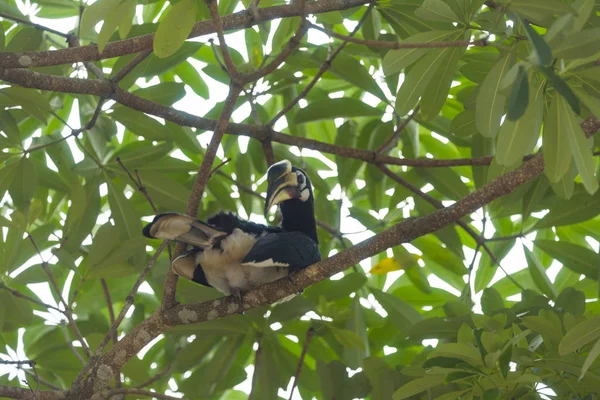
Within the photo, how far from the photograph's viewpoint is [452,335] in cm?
289

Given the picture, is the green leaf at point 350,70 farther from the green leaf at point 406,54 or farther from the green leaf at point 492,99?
the green leaf at point 492,99

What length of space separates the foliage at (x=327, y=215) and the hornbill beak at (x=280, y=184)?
1.32 ft

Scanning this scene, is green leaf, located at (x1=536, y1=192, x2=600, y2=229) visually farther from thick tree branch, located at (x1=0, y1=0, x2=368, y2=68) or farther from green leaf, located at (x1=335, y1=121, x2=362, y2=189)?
thick tree branch, located at (x1=0, y1=0, x2=368, y2=68)

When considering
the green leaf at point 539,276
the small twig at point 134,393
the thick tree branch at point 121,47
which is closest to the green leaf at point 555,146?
the thick tree branch at point 121,47

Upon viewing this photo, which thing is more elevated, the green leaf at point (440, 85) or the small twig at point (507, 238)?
the green leaf at point (440, 85)

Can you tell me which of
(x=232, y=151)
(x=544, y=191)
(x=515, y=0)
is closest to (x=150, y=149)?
(x=232, y=151)

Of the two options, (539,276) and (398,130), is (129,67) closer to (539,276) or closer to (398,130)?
(398,130)

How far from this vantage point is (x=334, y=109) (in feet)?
11.8

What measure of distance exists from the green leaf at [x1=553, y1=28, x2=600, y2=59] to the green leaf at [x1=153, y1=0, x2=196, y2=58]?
1001mm

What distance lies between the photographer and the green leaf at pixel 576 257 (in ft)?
10.9

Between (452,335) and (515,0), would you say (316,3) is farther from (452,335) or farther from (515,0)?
(452,335)

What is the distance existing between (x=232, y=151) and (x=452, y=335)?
1.66m

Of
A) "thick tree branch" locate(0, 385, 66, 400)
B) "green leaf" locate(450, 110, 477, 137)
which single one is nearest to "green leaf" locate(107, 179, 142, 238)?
"thick tree branch" locate(0, 385, 66, 400)

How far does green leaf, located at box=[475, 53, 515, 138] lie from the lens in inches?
80.7
